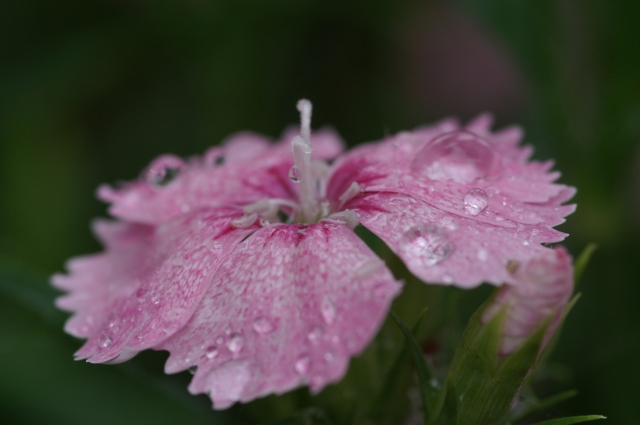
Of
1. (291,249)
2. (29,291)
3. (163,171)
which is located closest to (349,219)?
(291,249)

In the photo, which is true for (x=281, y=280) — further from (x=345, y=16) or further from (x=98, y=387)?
(x=345, y=16)

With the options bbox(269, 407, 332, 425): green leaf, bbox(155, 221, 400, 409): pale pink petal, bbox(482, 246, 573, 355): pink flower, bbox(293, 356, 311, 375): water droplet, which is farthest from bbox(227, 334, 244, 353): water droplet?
bbox(482, 246, 573, 355): pink flower

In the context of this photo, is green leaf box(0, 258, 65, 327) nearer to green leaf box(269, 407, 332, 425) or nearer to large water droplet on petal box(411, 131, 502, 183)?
green leaf box(269, 407, 332, 425)

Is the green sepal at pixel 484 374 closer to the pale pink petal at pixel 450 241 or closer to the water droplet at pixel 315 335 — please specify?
the pale pink petal at pixel 450 241

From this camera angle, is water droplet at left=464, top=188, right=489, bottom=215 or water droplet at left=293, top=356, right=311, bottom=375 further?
water droplet at left=464, top=188, right=489, bottom=215

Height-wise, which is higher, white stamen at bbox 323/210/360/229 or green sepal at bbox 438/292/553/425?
white stamen at bbox 323/210/360/229

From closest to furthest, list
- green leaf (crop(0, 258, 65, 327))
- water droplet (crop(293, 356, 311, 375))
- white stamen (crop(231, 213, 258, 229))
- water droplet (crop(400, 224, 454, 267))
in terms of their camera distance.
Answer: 1. water droplet (crop(293, 356, 311, 375))
2. water droplet (crop(400, 224, 454, 267))
3. white stamen (crop(231, 213, 258, 229))
4. green leaf (crop(0, 258, 65, 327))

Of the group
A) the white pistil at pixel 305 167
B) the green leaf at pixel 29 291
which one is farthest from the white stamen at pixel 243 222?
the green leaf at pixel 29 291
